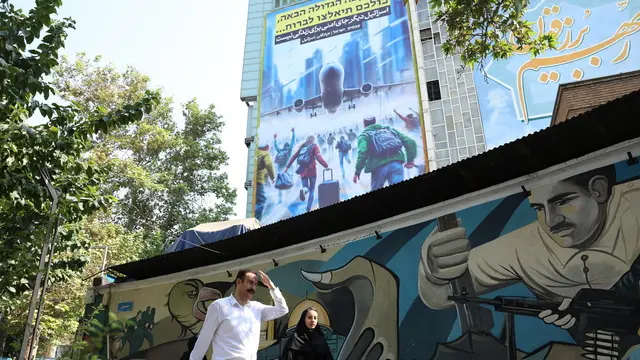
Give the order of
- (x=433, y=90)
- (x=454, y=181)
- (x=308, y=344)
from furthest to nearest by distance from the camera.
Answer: (x=433, y=90) < (x=454, y=181) < (x=308, y=344)

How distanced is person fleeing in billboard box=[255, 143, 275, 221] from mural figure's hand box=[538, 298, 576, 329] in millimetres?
26333

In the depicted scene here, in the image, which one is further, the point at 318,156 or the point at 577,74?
the point at 318,156

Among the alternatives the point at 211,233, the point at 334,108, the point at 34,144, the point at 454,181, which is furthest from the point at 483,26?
the point at 334,108

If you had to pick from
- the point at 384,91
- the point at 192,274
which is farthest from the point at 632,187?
the point at 384,91

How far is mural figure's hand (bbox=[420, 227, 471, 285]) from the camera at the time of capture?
5699mm

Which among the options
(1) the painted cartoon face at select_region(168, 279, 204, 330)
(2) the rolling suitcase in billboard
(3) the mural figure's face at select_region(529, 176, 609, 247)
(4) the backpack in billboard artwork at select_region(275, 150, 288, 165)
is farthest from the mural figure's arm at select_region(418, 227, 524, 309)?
(4) the backpack in billboard artwork at select_region(275, 150, 288, 165)

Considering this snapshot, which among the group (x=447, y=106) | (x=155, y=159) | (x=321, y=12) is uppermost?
(x=321, y=12)

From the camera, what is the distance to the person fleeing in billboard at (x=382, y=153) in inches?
1109

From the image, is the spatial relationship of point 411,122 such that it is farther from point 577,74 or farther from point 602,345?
point 602,345

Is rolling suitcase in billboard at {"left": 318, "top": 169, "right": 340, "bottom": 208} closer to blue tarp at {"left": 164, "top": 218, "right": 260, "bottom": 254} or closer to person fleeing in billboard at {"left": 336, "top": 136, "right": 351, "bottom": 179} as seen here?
person fleeing in billboard at {"left": 336, "top": 136, "right": 351, "bottom": 179}

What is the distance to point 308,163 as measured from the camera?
30750mm

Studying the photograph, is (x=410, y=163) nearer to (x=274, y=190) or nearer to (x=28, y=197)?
(x=274, y=190)

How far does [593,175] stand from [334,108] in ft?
90.1

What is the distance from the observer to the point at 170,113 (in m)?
24.7
